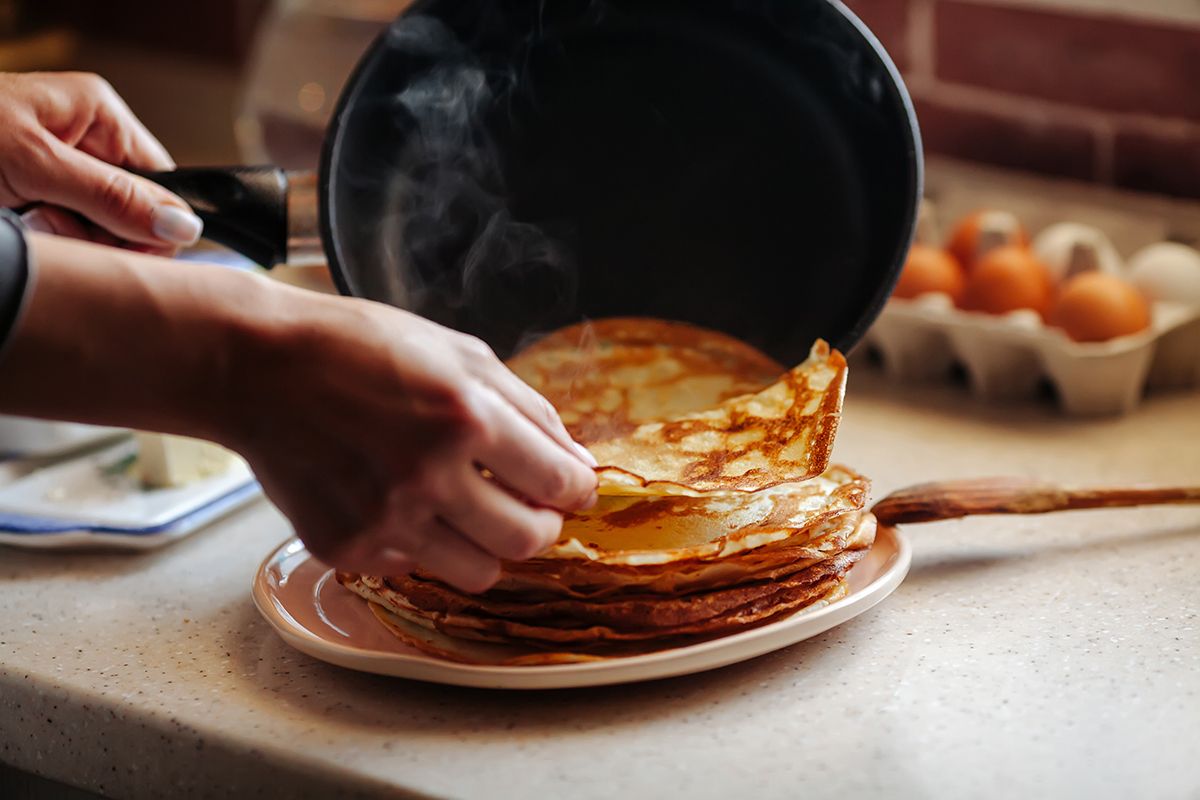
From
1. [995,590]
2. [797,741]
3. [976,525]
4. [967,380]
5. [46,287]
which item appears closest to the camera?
[46,287]

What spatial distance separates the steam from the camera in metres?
1.13

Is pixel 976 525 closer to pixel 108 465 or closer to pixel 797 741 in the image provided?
pixel 797 741

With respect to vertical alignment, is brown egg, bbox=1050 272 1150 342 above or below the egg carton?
above

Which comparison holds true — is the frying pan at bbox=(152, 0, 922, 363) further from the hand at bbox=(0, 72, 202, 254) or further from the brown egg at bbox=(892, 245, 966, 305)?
the brown egg at bbox=(892, 245, 966, 305)

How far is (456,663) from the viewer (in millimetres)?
830

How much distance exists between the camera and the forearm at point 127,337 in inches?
26.9

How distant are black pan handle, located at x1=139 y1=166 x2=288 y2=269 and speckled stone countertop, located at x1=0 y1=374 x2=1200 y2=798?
0.29 meters

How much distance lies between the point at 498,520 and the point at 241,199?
0.45 metres

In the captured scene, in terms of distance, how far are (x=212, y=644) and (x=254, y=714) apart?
5.2 inches

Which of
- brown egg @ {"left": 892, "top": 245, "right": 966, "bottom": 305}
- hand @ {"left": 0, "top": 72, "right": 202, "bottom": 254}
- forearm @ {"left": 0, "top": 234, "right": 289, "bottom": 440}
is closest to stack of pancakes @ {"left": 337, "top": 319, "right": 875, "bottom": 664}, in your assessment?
forearm @ {"left": 0, "top": 234, "right": 289, "bottom": 440}

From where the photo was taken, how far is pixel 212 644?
959 millimetres

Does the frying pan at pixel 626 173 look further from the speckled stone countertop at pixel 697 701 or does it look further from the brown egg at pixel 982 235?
the brown egg at pixel 982 235

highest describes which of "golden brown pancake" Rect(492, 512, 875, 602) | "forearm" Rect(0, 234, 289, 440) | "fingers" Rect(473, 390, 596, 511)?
"forearm" Rect(0, 234, 289, 440)

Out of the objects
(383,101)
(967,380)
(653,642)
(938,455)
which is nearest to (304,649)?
(653,642)
